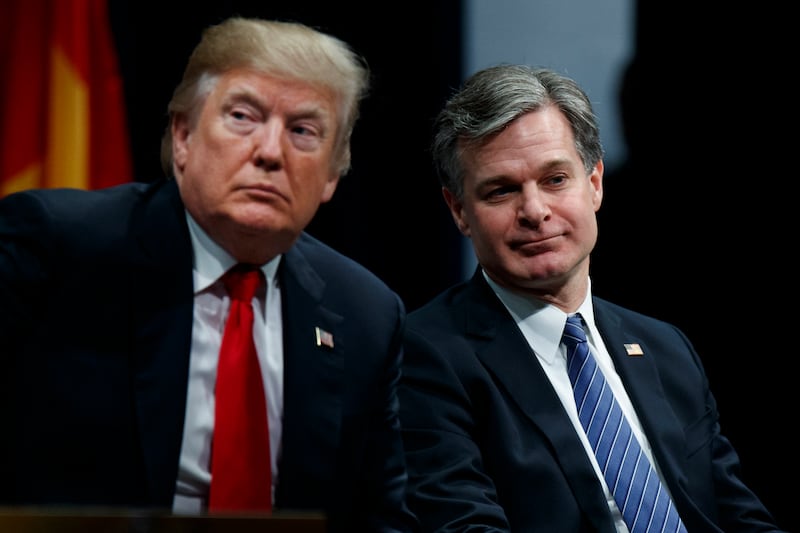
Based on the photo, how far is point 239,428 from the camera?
5.98 feet

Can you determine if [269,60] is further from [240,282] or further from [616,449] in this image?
[616,449]

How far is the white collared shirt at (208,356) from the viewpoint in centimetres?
181

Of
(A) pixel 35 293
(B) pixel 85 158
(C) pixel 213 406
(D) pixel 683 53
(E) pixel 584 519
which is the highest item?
(D) pixel 683 53

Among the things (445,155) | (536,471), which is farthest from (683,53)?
(536,471)

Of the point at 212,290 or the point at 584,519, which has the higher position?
the point at 212,290

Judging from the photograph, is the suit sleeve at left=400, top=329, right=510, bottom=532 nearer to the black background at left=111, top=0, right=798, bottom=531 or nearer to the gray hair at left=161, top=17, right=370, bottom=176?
the gray hair at left=161, top=17, right=370, bottom=176

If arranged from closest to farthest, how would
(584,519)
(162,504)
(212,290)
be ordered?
1. (162,504)
2. (212,290)
3. (584,519)

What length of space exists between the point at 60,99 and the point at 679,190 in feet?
5.39

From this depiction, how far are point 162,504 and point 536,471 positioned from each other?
2.35ft

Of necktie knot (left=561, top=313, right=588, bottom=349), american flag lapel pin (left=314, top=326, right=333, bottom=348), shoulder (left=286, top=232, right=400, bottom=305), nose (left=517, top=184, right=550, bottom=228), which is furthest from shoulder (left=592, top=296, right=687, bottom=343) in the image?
american flag lapel pin (left=314, top=326, right=333, bottom=348)

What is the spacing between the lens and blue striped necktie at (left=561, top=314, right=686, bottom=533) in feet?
6.93

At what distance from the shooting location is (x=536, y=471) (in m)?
2.08

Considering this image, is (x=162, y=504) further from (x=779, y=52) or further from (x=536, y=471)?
(x=779, y=52)

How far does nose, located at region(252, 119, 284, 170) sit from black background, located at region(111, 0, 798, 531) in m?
1.01
